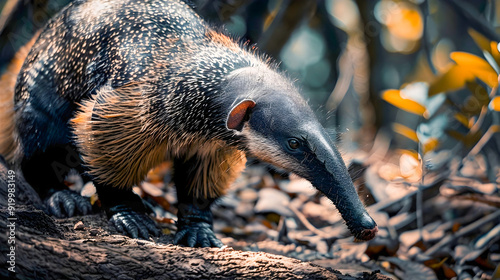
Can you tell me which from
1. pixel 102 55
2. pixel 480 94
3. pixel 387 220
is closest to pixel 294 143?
pixel 102 55

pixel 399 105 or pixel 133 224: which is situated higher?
pixel 133 224

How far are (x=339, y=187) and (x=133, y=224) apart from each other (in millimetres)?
1358

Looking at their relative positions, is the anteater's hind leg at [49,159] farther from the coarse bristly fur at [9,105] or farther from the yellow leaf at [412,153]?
the yellow leaf at [412,153]

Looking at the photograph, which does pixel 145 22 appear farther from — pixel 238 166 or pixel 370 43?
pixel 370 43

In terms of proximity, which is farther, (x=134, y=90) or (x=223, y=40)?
(x=223, y=40)

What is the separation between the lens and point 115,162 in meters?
3.36

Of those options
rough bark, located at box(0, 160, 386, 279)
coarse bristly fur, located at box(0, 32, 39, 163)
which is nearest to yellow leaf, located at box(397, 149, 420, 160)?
rough bark, located at box(0, 160, 386, 279)

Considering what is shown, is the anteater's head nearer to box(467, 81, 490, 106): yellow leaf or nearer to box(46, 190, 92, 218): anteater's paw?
box(46, 190, 92, 218): anteater's paw

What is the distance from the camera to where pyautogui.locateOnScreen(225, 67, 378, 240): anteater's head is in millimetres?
2809

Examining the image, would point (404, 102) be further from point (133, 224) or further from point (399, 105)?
point (133, 224)

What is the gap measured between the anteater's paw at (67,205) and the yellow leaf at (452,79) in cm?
269

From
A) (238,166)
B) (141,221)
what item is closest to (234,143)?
(238,166)

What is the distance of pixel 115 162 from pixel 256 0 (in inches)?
107

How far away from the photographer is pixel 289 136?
292 cm
